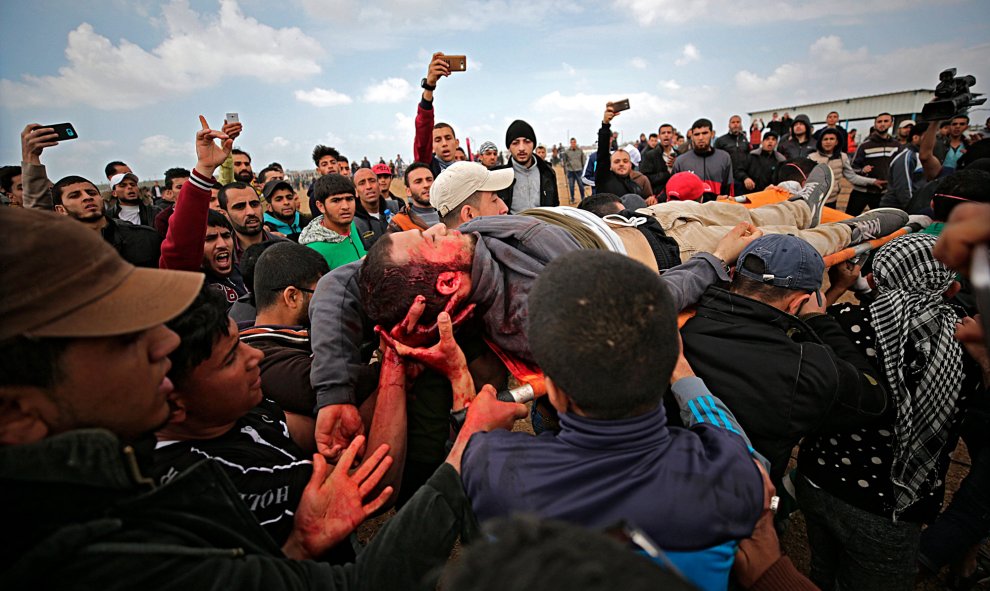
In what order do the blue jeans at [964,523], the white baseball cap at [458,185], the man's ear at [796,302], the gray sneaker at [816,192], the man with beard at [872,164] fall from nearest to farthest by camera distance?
1. the man's ear at [796,302]
2. the blue jeans at [964,523]
3. the white baseball cap at [458,185]
4. the gray sneaker at [816,192]
5. the man with beard at [872,164]

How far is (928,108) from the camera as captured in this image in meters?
4.33

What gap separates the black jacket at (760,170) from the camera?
28.7 ft

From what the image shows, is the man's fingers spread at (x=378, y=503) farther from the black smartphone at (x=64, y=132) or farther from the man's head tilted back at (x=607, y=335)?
the black smartphone at (x=64, y=132)

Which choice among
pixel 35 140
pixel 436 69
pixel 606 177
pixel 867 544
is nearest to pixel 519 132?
pixel 606 177

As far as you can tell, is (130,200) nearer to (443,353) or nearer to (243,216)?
(243,216)

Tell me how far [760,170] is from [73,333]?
10.3 metres

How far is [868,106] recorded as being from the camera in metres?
34.2

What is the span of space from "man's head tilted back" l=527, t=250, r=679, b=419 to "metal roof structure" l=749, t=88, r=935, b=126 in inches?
1411

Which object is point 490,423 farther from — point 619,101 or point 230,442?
point 619,101

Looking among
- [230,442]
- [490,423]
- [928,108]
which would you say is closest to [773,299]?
[490,423]

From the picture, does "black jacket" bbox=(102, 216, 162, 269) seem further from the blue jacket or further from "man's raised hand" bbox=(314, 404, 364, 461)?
the blue jacket

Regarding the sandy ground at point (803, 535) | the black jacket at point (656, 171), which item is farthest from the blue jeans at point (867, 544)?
the black jacket at point (656, 171)

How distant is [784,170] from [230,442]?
611 cm

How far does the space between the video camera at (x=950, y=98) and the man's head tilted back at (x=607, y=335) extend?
5.17 m
